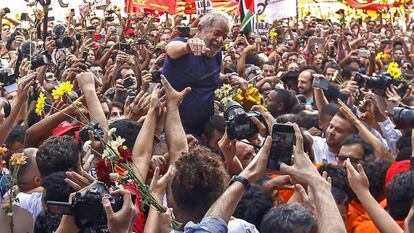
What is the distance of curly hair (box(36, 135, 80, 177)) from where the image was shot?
4.92 metres

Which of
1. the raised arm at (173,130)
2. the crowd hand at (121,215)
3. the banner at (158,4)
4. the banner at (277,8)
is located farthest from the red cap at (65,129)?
the banner at (158,4)

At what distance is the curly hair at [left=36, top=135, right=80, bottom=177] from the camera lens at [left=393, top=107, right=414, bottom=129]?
98.9 inches

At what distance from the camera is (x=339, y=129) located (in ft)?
23.3

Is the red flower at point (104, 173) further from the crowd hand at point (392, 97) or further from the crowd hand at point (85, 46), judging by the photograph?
the crowd hand at point (85, 46)

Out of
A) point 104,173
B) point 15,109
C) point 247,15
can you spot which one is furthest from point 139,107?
point 247,15

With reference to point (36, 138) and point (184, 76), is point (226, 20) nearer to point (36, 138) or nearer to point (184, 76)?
point (184, 76)

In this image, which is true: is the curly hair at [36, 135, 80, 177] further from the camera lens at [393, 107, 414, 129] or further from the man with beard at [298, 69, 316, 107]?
the man with beard at [298, 69, 316, 107]

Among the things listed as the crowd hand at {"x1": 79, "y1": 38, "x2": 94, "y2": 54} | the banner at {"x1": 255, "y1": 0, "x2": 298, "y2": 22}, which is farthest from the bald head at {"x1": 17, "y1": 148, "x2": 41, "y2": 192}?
the banner at {"x1": 255, "y1": 0, "x2": 298, "y2": 22}

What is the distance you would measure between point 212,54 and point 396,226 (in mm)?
2967

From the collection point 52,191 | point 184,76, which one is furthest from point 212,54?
point 52,191

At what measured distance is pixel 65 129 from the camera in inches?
243

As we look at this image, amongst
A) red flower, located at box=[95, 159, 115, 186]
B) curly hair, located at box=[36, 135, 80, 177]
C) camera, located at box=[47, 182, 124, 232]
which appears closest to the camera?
camera, located at box=[47, 182, 124, 232]

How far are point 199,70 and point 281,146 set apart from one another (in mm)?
2996

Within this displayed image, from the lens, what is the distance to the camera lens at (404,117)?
252 inches
